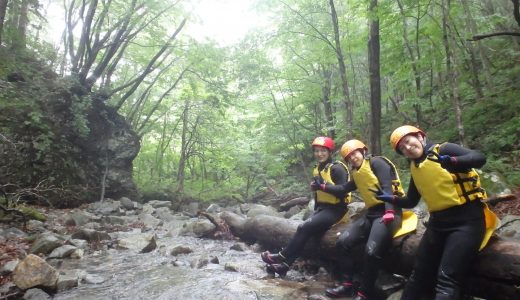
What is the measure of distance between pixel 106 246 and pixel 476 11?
15.2m

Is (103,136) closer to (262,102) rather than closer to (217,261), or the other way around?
(262,102)

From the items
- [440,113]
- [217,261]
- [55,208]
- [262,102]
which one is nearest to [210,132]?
[262,102]

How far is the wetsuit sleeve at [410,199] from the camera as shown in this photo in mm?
4023

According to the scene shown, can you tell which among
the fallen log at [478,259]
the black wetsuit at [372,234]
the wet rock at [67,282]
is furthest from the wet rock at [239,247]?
the wet rock at [67,282]

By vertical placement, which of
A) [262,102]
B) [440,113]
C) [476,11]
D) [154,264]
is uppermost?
[476,11]

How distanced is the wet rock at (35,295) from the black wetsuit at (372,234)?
13.0 feet

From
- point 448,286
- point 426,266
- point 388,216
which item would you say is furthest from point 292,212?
point 448,286

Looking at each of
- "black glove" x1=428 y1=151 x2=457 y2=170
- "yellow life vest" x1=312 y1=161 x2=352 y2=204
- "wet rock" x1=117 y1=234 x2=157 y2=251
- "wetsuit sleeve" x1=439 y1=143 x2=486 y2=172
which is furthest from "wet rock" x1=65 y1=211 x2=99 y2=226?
"wetsuit sleeve" x1=439 y1=143 x2=486 y2=172

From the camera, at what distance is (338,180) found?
5.59m

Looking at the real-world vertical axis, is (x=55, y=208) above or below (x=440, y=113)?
below

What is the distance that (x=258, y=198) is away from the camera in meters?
18.6

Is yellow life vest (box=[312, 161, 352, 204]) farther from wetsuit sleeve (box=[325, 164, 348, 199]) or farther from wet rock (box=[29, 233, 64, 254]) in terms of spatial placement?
wet rock (box=[29, 233, 64, 254])

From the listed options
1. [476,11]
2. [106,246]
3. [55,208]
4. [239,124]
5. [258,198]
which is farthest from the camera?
[239,124]

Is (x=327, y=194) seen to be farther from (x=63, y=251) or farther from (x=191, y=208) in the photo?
(x=191, y=208)
